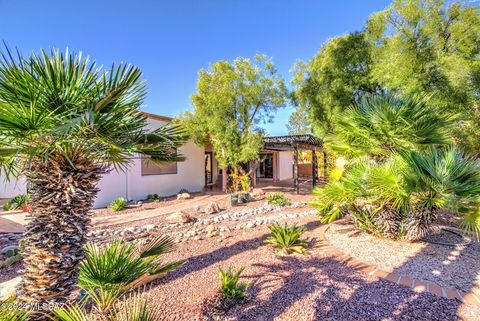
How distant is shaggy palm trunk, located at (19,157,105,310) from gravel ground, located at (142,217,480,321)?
1.26m

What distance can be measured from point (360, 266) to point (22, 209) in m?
11.5

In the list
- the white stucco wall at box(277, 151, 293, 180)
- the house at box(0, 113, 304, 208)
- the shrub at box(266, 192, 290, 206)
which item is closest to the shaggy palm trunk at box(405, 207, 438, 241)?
the shrub at box(266, 192, 290, 206)

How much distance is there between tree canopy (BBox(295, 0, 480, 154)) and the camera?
691cm

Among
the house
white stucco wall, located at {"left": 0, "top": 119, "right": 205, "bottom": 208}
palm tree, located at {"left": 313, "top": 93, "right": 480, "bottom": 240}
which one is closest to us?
Answer: palm tree, located at {"left": 313, "top": 93, "right": 480, "bottom": 240}

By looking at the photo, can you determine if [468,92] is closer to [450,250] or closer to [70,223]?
[450,250]

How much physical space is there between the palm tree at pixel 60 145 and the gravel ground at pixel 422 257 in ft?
15.0

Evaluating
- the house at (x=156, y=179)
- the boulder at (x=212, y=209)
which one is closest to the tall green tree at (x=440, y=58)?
the boulder at (x=212, y=209)

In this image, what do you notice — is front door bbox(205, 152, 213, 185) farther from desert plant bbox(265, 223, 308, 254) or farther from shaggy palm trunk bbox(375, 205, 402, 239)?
shaggy palm trunk bbox(375, 205, 402, 239)

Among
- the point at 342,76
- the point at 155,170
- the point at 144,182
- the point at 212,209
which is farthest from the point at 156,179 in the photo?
the point at 342,76

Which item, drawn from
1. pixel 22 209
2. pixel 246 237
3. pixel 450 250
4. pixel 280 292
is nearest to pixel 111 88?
pixel 280 292

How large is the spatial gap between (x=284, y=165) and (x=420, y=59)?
1743cm

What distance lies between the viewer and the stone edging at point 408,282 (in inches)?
129

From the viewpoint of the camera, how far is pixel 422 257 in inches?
178

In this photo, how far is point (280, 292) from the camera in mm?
3451
